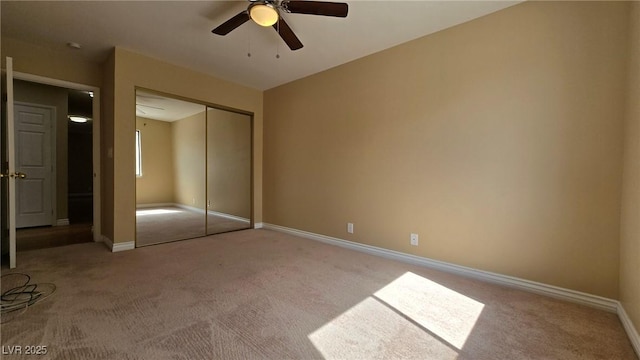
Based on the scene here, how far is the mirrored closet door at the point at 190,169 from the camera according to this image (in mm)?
4562

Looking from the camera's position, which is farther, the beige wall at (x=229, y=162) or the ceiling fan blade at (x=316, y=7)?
the beige wall at (x=229, y=162)

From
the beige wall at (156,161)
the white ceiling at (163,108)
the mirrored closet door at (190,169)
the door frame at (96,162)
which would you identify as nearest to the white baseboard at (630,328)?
the mirrored closet door at (190,169)

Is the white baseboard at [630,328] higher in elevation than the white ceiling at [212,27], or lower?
lower

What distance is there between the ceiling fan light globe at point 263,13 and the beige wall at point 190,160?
11.1 feet

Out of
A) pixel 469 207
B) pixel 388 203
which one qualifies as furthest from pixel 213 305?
pixel 469 207

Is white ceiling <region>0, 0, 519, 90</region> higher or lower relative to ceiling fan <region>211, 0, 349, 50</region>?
higher

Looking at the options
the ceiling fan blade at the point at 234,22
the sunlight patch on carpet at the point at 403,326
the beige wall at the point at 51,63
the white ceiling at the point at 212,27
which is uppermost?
the white ceiling at the point at 212,27

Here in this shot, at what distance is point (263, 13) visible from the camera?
6.45ft

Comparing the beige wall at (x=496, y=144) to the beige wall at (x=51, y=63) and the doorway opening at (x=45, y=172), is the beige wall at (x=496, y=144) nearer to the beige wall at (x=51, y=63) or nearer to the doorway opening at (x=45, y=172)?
the beige wall at (x=51, y=63)

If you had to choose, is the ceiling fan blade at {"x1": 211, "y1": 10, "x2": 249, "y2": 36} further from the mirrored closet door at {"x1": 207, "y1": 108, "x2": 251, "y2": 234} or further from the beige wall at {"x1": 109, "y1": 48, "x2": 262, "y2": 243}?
the mirrored closet door at {"x1": 207, "y1": 108, "x2": 251, "y2": 234}

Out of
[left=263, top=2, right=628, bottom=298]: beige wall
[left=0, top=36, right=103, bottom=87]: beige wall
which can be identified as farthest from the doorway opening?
[left=263, top=2, right=628, bottom=298]: beige wall

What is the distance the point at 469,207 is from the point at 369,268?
Result: 3.96ft

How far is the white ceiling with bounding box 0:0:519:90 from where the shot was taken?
7.74 ft

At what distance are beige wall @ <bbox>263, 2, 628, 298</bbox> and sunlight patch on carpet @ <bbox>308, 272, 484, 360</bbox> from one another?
2.51ft
